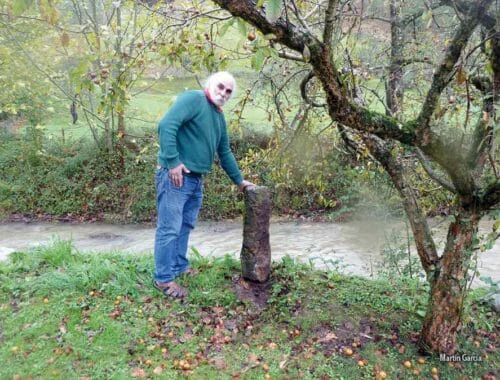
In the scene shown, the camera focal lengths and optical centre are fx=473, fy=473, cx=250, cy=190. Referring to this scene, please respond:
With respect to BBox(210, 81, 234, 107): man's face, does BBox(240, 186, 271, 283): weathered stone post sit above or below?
below

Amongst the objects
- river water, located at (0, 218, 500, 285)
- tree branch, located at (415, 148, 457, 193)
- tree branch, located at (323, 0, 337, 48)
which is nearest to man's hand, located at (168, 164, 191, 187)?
tree branch, located at (323, 0, 337, 48)

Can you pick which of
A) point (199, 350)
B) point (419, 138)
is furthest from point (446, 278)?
point (199, 350)

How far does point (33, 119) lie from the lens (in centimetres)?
1188

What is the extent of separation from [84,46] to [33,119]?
305 centimetres

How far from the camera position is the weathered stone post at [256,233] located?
172 inches

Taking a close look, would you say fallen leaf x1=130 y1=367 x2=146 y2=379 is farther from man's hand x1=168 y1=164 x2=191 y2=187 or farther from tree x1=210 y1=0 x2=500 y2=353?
tree x1=210 y1=0 x2=500 y2=353

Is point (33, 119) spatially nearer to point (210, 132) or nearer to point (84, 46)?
point (84, 46)

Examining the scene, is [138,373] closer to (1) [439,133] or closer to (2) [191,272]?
(2) [191,272]

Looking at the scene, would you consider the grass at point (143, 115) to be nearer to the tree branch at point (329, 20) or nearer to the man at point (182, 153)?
the man at point (182, 153)

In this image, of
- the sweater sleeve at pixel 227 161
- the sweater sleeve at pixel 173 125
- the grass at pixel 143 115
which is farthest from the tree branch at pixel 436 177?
the grass at pixel 143 115

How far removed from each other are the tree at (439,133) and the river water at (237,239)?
252cm

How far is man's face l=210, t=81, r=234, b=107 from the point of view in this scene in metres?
4.06

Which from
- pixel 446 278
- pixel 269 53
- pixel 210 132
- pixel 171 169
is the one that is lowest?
pixel 446 278

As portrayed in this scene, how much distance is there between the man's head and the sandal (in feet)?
5.69
